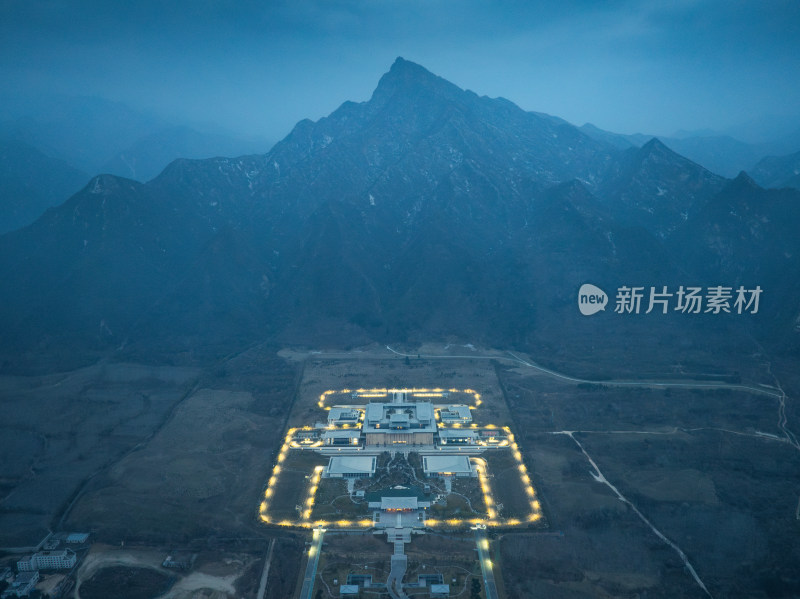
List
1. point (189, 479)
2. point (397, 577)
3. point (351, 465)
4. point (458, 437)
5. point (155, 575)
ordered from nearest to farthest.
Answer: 1. point (397, 577)
2. point (155, 575)
3. point (189, 479)
4. point (351, 465)
5. point (458, 437)

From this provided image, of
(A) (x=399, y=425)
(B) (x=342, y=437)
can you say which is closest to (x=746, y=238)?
(A) (x=399, y=425)

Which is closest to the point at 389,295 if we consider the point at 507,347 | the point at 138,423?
the point at 507,347

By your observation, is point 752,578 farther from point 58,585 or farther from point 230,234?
point 230,234

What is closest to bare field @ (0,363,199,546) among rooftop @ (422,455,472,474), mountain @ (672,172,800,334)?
rooftop @ (422,455,472,474)

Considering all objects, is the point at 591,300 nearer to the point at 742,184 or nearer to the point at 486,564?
the point at 742,184

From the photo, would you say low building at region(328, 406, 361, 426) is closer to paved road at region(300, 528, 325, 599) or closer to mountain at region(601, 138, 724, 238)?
paved road at region(300, 528, 325, 599)

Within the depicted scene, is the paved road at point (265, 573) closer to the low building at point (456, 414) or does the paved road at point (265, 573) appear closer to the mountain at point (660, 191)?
the low building at point (456, 414)
